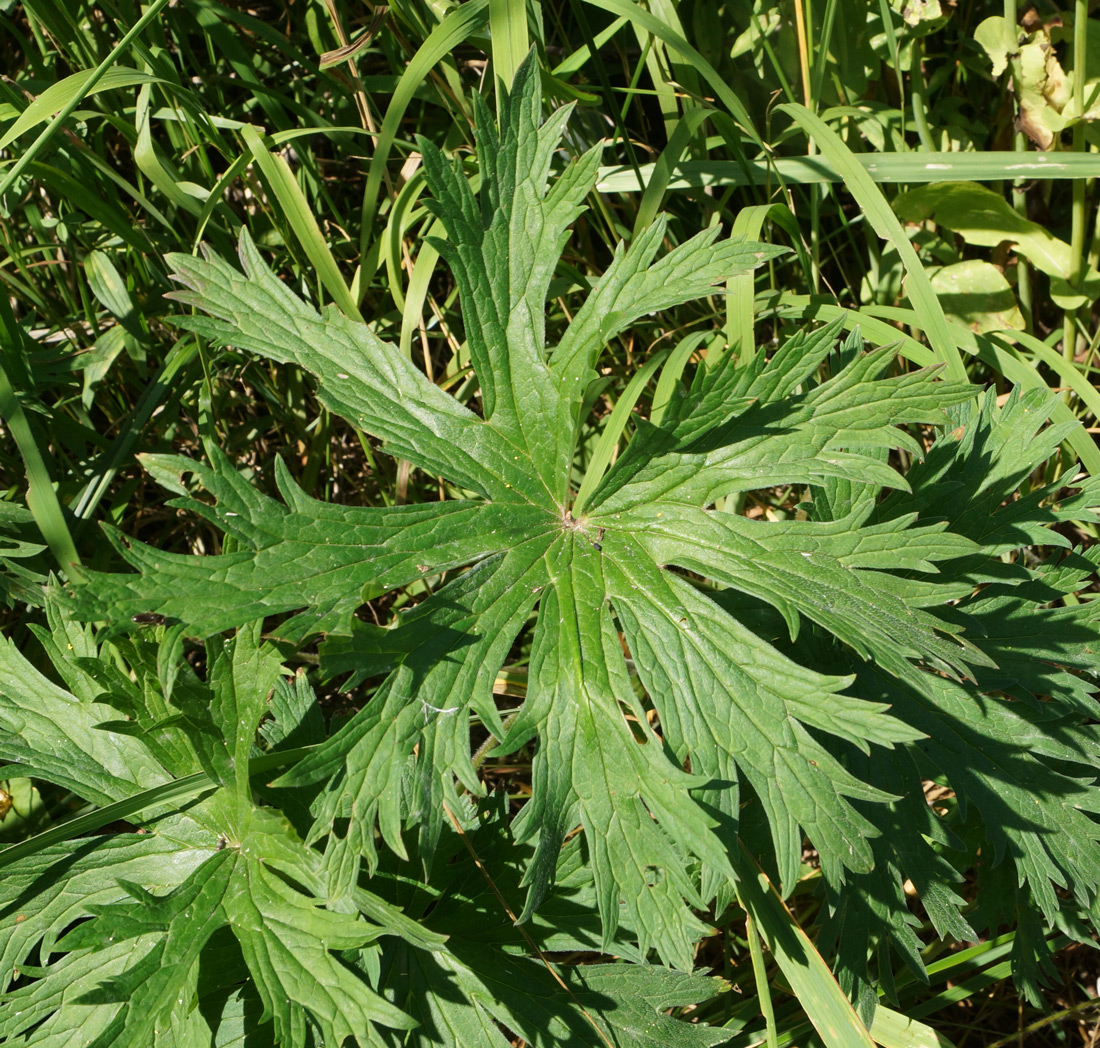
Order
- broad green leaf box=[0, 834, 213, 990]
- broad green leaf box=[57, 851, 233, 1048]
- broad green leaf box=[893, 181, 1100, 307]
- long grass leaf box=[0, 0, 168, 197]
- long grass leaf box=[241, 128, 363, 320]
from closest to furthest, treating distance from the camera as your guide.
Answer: broad green leaf box=[57, 851, 233, 1048], broad green leaf box=[0, 834, 213, 990], long grass leaf box=[0, 0, 168, 197], long grass leaf box=[241, 128, 363, 320], broad green leaf box=[893, 181, 1100, 307]

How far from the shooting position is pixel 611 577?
1811 millimetres

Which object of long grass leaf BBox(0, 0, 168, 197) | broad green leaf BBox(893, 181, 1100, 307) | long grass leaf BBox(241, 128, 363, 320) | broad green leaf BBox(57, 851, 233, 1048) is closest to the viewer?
broad green leaf BBox(57, 851, 233, 1048)

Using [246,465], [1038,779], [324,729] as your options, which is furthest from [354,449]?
[1038,779]

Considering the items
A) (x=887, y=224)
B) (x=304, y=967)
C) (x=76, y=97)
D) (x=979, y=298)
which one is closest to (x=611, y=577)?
(x=304, y=967)

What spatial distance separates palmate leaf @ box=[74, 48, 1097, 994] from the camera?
5.39 ft

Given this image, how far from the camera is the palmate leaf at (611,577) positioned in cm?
164

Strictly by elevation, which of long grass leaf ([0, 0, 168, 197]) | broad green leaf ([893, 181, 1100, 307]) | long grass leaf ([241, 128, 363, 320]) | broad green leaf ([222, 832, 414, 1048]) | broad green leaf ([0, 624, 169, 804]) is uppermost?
long grass leaf ([0, 0, 168, 197])

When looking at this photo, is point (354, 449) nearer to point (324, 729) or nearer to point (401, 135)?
point (401, 135)

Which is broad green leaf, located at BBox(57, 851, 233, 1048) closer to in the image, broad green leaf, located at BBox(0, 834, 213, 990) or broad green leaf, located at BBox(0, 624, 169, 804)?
broad green leaf, located at BBox(0, 834, 213, 990)

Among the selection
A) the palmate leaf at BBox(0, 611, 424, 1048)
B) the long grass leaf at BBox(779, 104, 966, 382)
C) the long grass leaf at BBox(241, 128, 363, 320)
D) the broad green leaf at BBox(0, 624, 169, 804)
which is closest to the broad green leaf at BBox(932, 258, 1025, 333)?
the long grass leaf at BBox(779, 104, 966, 382)

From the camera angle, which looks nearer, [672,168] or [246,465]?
[672,168]

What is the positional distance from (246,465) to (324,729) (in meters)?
1.22

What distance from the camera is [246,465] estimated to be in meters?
3.06

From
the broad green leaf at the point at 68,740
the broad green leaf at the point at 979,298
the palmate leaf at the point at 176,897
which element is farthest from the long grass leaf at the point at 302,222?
the broad green leaf at the point at 979,298
